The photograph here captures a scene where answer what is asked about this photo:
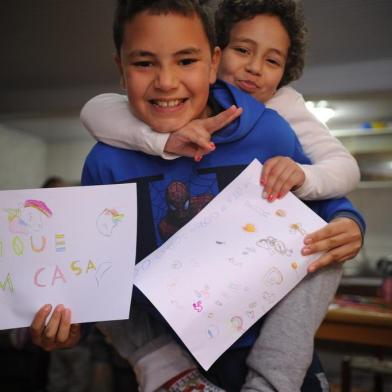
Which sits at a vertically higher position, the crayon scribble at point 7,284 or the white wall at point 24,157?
the white wall at point 24,157

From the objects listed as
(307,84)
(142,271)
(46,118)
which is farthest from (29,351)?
(142,271)

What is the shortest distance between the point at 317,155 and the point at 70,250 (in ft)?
1.39

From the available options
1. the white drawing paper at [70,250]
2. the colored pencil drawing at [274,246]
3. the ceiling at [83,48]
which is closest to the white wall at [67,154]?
the ceiling at [83,48]

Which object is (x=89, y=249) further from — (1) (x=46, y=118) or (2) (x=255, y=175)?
(1) (x=46, y=118)

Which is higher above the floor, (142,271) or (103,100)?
(103,100)

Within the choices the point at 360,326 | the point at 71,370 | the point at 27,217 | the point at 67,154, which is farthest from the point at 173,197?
the point at 71,370

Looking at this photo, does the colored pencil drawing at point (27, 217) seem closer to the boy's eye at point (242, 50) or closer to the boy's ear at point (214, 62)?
the boy's ear at point (214, 62)

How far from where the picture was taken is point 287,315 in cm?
68

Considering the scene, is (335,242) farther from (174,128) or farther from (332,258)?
(174,128)

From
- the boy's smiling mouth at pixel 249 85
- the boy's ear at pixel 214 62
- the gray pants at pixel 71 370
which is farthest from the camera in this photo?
the gray pants at pixel 71 370

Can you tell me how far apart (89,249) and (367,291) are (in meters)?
3.13

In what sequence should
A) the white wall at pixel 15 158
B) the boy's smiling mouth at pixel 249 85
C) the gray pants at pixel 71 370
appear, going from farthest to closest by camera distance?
1. the gray pants at pixel 71 370
2. the white wall at pixel 15 158
3. the boy's smiling mouth at pixel 249 85

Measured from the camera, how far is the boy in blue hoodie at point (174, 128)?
27.1 inches

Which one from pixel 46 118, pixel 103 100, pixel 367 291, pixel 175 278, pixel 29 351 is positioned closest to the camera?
pixel 175 278
